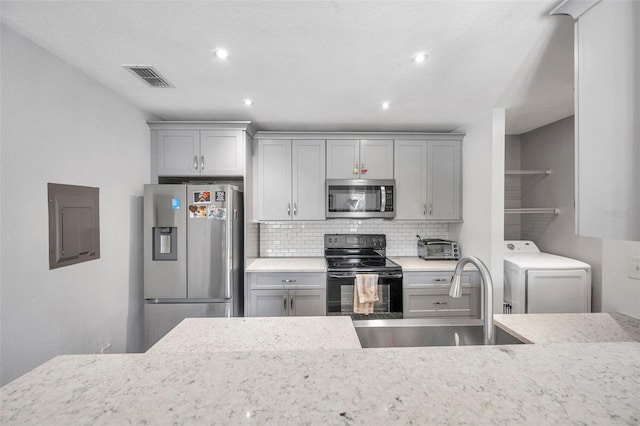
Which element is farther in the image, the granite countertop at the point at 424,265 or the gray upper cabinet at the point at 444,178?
the gray upper cabinet at the point at 444,178

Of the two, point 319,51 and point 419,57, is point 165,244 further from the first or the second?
point 419,57

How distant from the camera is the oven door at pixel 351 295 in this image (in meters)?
2.89

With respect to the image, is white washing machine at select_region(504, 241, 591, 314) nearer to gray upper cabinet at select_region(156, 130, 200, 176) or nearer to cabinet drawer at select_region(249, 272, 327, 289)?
cabinet drawer at select_region(249, 272, 327, 289)

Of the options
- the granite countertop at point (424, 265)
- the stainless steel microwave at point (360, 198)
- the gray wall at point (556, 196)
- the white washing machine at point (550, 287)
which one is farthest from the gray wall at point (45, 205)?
the gray wall at point (556, 196)

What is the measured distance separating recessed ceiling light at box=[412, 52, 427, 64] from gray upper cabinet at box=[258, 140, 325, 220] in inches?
61.3

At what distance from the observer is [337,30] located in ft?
5.07

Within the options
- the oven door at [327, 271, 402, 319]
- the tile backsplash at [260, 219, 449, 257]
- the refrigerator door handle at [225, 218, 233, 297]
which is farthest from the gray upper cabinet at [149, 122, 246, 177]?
the oven door at [327, 271, 402, 319]

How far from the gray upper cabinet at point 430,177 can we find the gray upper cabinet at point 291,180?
0.92m

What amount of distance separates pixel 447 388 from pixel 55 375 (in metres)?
0.74

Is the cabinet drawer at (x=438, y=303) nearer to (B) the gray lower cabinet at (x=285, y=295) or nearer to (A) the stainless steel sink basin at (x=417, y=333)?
(B) the gray lower cabinet at (x=285, y=295)

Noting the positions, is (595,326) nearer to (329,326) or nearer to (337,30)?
(329,326)

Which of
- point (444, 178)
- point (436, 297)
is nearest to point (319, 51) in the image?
point (444, 178)

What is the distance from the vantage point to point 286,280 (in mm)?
2916

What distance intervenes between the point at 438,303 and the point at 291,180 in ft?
6.69
